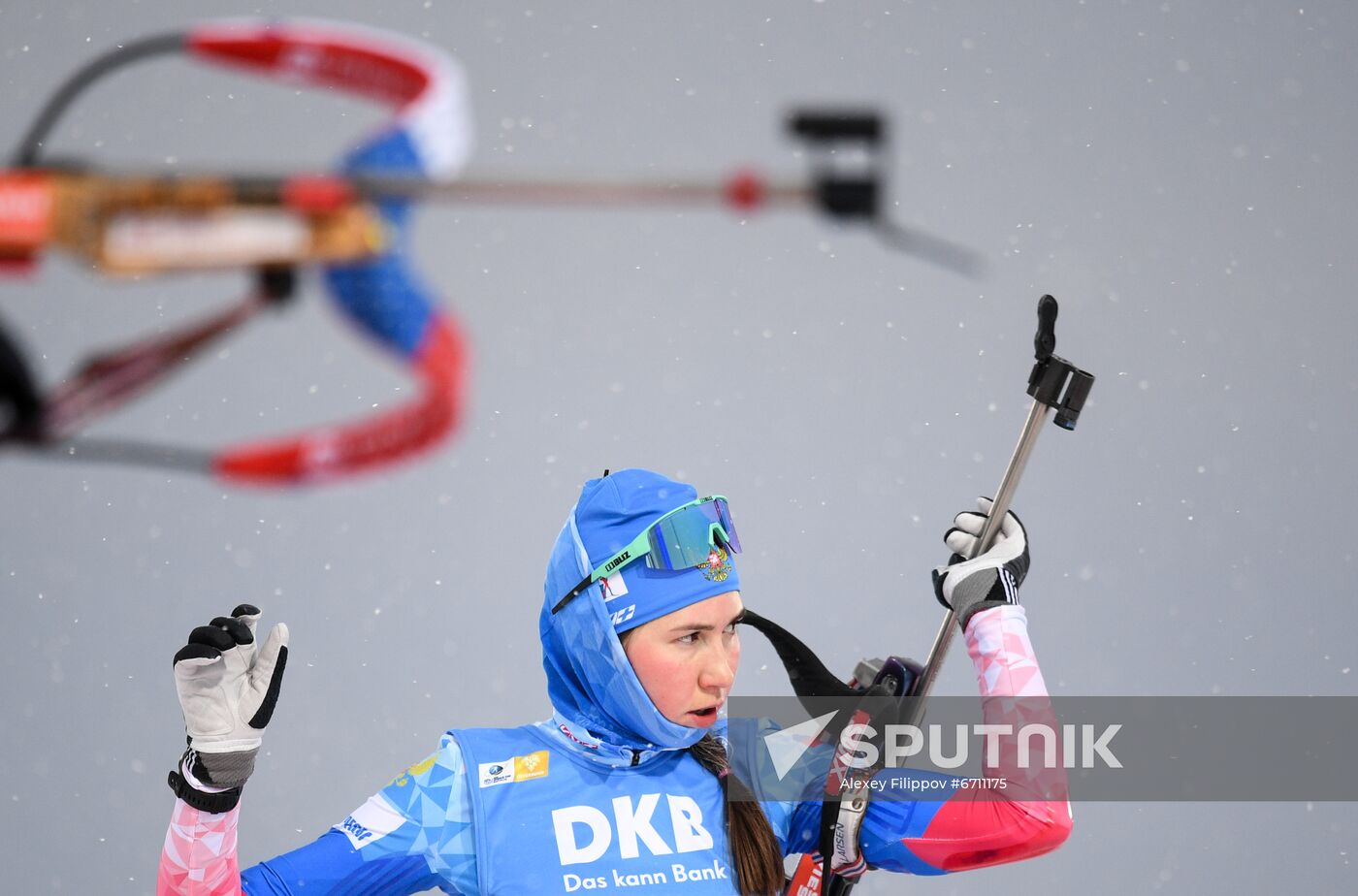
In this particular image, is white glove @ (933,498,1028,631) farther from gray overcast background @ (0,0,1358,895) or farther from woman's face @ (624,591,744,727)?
gray overcast background @ (0,0,1358,895)

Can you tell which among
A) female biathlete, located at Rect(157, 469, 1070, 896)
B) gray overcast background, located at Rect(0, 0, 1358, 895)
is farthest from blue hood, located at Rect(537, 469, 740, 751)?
gray overcast background, located at Rect(0, 0, 1358, 895)

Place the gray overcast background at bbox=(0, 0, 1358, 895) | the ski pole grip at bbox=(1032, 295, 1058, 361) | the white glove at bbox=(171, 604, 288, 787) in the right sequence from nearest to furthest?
the white glove at bbox=(171, 604, 288, 787) < the ski pole grip at bbox=(1032, 295, 1058, 361) < the gray overcast background at bbox=(0, 0, 1358, 895)

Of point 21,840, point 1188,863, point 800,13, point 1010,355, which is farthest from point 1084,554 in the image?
point 21,840

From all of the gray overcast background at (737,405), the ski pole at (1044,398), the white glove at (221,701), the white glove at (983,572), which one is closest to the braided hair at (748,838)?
the ski pole at (1044,398)

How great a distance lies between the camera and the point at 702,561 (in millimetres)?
1741

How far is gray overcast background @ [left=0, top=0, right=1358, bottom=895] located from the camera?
8.03ft

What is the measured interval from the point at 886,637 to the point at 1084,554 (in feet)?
1.34

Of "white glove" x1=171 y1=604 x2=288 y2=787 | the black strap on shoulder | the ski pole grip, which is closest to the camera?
"white glove" x1=171 y1=604 x2=288 y2=787

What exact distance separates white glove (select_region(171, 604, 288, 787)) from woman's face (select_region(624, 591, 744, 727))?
42 centimetres

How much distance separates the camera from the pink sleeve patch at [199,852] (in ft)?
4.98

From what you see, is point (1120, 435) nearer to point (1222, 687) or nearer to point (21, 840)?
point (1222, 687)

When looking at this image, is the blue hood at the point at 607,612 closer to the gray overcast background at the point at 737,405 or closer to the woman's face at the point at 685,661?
the woman's face at the point at 685,661

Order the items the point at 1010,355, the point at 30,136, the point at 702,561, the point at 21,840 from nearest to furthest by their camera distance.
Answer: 1. the point at 30,136
2. the point at 702,561
3. the point at 21,840
4. the point at 1010,355

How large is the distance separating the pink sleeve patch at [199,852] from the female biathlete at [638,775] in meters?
0.11
